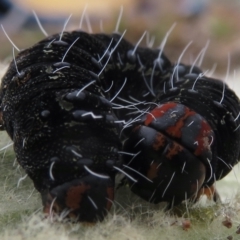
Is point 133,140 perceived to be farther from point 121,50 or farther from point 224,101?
point 121,50

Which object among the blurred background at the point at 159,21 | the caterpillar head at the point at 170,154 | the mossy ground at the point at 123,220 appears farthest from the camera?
the blurred background at the point at 159,21

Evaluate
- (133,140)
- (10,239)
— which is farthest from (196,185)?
(10,239)

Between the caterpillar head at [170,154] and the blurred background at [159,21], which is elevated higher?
the caterpillar head at [170,154]

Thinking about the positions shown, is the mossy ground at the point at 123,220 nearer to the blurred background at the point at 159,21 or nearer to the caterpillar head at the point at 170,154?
the caterpillar head at the point at 170,154

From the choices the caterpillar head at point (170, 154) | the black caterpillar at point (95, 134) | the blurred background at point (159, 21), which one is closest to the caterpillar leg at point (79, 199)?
the black caterpillar at point (95, 134)

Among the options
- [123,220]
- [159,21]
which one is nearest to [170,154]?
[123,220]

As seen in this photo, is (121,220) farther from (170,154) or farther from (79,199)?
(170,154)
